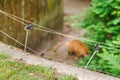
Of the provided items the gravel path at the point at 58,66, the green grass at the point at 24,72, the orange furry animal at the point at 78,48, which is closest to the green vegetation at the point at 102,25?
the orange furry animal at the point at 78,48

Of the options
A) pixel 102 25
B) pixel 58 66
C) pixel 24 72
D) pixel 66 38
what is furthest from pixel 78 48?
pixel 24 72

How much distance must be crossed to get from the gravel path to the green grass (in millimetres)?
96

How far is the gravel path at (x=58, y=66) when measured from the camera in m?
3.89

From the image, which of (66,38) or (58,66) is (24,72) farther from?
(66,38)

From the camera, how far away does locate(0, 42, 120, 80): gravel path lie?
3889 millimetres

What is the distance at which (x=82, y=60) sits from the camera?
6824 mm

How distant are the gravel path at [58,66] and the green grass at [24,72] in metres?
0.10

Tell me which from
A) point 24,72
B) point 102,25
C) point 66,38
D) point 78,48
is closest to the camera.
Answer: point 24,72

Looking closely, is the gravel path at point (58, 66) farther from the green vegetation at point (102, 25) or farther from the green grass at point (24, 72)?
the green vegetation at point (102, 25)

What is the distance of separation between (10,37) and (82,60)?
1.84 meters

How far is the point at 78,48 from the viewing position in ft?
23.9

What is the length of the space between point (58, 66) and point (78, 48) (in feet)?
10.7

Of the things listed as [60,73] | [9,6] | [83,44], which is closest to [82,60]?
[83,44]

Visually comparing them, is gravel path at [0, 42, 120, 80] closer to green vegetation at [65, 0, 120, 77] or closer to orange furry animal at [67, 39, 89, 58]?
green vegetation at [65, 0, 120, 77]
